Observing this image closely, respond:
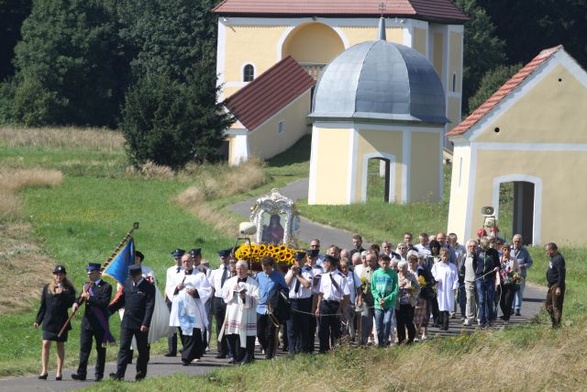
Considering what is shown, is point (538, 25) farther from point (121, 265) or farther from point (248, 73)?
point (121, 265)

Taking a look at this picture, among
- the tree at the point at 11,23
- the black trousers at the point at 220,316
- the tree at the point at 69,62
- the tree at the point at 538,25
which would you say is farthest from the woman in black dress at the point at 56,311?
the tree at the point at 538,25

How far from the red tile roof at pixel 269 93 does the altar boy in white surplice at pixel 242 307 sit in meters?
41.7

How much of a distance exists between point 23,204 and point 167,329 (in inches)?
947

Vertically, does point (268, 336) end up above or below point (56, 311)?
below

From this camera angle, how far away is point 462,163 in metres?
43.7

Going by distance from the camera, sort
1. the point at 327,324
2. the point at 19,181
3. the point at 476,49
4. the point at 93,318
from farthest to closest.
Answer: the point at 476,49 < the point at 19,181 < the point at 327,324 < the point at 93,318

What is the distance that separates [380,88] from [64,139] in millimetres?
23360

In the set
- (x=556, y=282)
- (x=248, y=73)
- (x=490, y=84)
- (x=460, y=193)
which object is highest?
(x=490, y=84)

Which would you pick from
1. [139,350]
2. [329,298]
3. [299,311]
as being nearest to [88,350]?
[139,350]

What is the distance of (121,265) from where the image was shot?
2509 cm

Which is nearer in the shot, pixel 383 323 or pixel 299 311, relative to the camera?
pixel 299 311

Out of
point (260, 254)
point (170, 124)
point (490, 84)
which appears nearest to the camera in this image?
point (260, 254)

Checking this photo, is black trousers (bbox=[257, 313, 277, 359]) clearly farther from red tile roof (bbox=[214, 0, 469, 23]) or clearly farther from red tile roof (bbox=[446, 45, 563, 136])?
red tile roof (bbox=[214, 0, 469, 23])

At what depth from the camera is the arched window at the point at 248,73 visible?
76.0m
